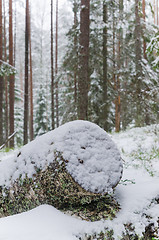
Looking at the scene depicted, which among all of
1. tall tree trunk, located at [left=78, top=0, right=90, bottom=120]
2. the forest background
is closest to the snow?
the forest background

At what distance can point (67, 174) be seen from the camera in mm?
2373

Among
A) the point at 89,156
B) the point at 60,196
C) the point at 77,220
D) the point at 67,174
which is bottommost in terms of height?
the point at 77,220

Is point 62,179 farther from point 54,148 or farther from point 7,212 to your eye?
point 7,212

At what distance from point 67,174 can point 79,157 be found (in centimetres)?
25

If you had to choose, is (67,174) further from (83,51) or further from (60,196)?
(83,51)

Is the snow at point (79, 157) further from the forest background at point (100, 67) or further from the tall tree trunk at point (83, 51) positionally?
the tall tree trunk at point (83, 51)

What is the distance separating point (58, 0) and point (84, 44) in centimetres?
1420

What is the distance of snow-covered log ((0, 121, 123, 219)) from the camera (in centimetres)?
236

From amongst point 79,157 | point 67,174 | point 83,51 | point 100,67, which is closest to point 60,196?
point 67,174

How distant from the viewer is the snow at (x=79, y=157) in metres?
2.38

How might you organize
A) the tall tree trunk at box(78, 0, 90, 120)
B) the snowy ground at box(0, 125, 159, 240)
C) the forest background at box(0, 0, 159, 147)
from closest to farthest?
the snowy ground at box(0, 125, 159, 240) < the tall tree trunk at box(78, 0, 90, 120) < the forest background at box(0, 0, 159, 147)

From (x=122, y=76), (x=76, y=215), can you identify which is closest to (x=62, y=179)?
(x=76, y=215)

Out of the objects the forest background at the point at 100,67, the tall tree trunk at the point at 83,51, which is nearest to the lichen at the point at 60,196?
the forest background at the point at 100,67

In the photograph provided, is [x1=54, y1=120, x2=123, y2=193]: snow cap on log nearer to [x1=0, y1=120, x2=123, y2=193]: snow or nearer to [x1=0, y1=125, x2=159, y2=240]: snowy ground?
[x1=0, y1=120, x2=123, y2=193]: snow
